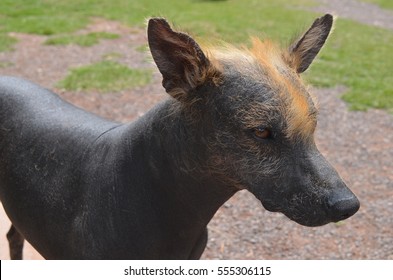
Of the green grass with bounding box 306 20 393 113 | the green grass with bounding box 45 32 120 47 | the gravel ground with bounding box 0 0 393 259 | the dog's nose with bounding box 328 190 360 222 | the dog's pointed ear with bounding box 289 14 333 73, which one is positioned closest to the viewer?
the dog's nose with bounding box 328 190 360 222

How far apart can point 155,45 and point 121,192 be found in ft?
2.55

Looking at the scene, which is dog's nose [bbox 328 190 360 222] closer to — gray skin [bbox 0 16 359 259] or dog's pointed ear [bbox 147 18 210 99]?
gray skin [bbox 0 16 359 259]

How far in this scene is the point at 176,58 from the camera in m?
2.24

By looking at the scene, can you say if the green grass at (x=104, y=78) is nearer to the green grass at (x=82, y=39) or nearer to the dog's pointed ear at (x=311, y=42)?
the green grass at (x=82, y=39)

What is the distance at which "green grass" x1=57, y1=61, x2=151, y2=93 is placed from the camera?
28.5 feet

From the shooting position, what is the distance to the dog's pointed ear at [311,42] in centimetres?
253

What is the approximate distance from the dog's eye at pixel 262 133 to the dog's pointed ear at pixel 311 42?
0.45 meters

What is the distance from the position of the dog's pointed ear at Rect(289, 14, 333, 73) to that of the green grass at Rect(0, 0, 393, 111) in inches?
236

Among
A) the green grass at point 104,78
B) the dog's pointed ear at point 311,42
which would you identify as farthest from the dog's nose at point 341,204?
the green grass at point 104,78

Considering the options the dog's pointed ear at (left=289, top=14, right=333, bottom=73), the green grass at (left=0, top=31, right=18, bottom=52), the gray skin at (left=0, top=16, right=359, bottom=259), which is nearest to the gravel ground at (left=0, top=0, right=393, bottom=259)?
the green grass at (left=0, top=31, right=18, bottom=52)

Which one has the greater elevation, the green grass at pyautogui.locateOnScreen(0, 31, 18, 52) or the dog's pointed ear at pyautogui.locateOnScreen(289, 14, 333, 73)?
the dog's pointed ear at pyautogui.locateOnScreen(289, 14, 333, 73)

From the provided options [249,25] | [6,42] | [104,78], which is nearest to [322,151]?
[104,78]

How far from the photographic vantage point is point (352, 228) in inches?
210
